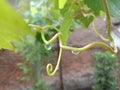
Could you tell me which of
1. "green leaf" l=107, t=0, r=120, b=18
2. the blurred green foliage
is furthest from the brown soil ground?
"green leaf" l=107, t=0, r=120, b=18

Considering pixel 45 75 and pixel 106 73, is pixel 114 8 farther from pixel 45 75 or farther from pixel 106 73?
pixel 45 75

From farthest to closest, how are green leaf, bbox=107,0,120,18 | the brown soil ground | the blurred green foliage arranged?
the brown soil ground → the blurred green foliage → green leaf, bbox=107,0,120,18

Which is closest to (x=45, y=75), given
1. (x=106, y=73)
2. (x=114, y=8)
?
(x=106, y=73)

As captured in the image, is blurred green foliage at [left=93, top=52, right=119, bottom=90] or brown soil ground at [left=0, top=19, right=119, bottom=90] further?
brown soil ground at [left=0, top=19, right=119, bottom=90]

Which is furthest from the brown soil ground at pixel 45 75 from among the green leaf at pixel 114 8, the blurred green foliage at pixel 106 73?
the green leaf at pixel 114 8

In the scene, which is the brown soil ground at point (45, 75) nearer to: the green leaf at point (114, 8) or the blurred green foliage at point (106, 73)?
the blurred green foliage at point (106, 73)

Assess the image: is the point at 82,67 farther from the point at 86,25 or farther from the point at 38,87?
the point at 86,25

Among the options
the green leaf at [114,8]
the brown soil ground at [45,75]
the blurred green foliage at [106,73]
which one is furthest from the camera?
the brown soil ground at [45,75]

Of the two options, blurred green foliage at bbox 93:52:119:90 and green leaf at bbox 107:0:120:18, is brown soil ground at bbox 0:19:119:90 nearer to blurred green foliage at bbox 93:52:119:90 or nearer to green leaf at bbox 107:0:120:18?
blurred green foliage at bbox 93:52:119:90

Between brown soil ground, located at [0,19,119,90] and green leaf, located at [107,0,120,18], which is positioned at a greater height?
green leaf, located at [107,0,120,18]

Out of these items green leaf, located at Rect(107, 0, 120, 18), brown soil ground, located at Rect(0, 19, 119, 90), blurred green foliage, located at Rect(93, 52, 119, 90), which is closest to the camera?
green leaf, located at Rect(107, 0, 120, 18)

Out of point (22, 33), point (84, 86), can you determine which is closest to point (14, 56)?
point (84, 86)
